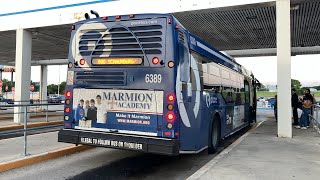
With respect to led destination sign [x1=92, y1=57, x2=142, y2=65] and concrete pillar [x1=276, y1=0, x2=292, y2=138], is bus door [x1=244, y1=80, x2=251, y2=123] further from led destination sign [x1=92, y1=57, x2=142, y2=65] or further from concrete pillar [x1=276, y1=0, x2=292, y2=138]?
led destination sign [x1=92, y1=57, x2=142, y2=65]

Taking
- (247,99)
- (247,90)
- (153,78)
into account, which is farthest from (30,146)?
(247,90)

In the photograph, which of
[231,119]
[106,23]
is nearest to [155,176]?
[106,23]

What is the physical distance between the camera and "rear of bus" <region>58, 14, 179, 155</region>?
20.5 feet

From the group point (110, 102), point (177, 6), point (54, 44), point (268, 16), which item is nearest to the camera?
point (110, 102)

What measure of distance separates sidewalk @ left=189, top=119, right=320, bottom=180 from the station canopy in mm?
5235

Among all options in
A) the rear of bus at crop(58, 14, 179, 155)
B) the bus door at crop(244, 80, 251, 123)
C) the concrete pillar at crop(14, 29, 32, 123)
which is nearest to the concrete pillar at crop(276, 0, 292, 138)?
the bus door at crop(244, 80, 251, 123)

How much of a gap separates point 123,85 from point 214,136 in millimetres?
3316

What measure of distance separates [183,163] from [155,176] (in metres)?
1.47

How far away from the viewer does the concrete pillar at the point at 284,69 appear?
36.0 feet

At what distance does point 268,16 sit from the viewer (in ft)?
44.8

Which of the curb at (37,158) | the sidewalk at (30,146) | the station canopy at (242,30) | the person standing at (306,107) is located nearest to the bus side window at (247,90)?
the person standing at (306,107)

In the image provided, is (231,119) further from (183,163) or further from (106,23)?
(106,23)

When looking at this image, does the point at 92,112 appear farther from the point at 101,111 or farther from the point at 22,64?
the point at 22,64

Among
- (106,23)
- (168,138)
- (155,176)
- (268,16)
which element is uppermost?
(268,16)
